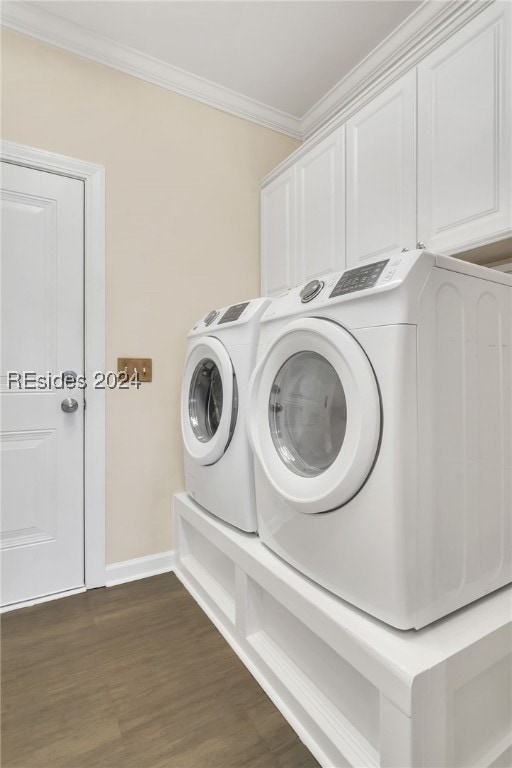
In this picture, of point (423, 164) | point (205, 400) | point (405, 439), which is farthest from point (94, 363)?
point (423, 164)

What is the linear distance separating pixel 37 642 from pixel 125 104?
2.47 meters

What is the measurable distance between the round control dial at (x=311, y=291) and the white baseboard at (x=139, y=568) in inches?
62.1

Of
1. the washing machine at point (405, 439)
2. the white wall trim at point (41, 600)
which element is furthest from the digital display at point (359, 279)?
the white wall trim at point (41, 600)

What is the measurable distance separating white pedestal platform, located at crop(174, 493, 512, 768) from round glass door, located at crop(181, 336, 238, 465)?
1.45 ft

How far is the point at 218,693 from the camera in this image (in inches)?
48.9

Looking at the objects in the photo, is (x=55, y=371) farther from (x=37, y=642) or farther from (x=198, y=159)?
(x=198, y=159)

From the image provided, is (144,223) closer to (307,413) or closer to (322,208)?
(322,208)

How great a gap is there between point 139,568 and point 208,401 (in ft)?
3.05

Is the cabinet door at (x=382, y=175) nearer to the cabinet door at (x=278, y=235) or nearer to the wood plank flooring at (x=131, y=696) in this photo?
the cabinet door at (x=278, y=235)

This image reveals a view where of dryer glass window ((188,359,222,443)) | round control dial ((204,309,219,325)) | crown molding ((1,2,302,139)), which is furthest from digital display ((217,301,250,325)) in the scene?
crown molding ((1,2,302,139))

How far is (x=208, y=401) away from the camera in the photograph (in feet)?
6.28

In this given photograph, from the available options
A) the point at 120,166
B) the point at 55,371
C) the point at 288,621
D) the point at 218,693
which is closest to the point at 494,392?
the point at 288,621

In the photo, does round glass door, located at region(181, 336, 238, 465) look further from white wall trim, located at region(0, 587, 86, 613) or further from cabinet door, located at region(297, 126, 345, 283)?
white wall trim, located at region(0, 587, 86, 613)

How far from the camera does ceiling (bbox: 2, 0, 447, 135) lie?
1.75m
